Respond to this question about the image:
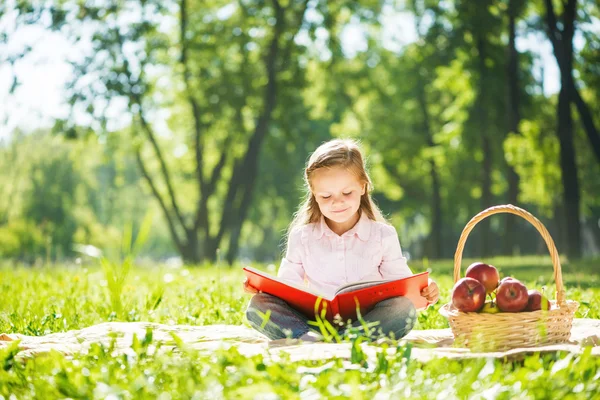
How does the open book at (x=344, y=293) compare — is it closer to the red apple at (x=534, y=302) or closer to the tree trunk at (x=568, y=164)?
the red apple at (x=534, y=302)

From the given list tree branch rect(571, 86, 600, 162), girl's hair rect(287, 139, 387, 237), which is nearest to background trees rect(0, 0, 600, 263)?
tree branch rect(571, 86, 600, 162)

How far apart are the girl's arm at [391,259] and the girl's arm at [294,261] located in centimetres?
54

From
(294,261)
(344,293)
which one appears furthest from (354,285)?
(294,261)

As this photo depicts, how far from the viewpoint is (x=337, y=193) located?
4.44 m

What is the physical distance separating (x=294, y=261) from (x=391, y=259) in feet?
2.08

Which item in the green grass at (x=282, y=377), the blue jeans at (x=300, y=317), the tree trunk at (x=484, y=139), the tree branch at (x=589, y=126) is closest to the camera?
the green grass at (x=282, y=377)

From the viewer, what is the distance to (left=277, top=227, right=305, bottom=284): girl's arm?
4.73 m

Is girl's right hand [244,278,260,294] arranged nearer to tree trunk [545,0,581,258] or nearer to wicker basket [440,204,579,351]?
wicker basket [440,204,579,351]

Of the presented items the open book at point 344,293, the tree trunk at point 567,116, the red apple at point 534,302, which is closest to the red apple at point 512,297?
the red apple at point 534,302

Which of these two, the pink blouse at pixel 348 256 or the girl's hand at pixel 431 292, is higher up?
the pink blouse at pixel 348 256

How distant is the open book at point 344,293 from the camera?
3871 millimetres

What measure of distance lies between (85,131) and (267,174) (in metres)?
15.9

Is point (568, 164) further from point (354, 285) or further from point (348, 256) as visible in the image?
point (354, 285)

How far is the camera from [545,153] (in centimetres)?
1947
